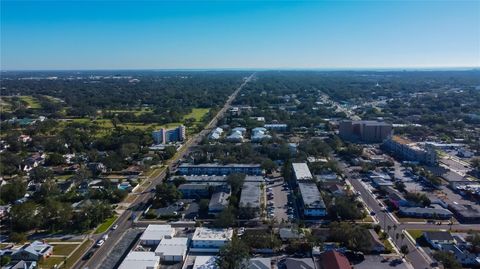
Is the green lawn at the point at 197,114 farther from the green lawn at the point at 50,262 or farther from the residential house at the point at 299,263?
the residential house at the point at 299,263

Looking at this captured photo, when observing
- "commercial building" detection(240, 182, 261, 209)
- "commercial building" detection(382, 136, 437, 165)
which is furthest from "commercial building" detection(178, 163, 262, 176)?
"commercial building" detection(382, 136, 437, 165)

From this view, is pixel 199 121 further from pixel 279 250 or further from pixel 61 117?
pixel 279 250

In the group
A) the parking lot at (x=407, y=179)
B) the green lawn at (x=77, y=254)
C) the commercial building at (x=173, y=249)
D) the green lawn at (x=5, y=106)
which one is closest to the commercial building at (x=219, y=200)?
the commercial building at (x=173, y=249)

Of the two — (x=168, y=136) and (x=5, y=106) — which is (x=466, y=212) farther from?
(x=5, y=106)

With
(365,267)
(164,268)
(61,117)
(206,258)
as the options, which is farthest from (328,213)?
(61,117)

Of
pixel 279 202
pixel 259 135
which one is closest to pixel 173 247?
pixel 279 202
